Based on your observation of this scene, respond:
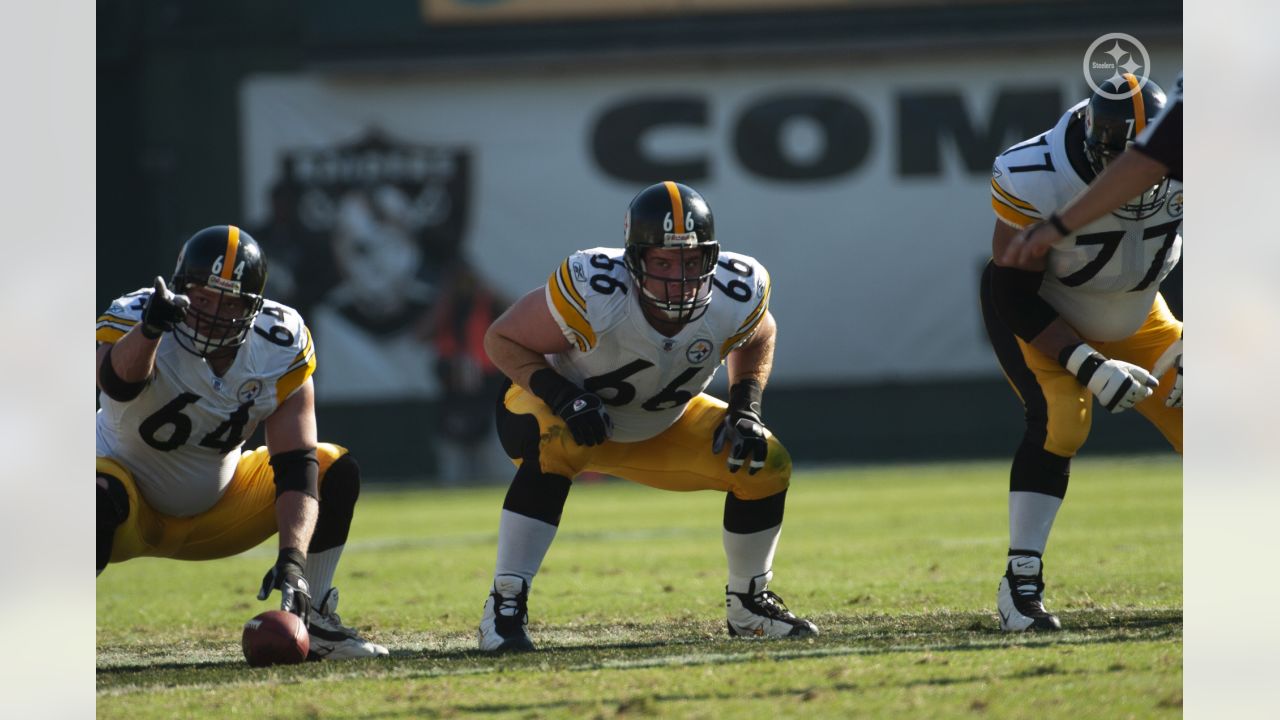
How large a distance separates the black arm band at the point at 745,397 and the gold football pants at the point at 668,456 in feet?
0.31

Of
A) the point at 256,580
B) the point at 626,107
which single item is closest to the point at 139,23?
the point at 626,107

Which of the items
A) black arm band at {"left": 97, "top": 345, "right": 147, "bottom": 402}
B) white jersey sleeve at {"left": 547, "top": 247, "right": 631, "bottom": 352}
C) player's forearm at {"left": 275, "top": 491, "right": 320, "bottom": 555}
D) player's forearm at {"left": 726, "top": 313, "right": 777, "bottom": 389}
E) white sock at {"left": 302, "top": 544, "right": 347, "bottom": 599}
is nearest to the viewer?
black arm band at {"left": 97, "top": 345, "right": 147, "bottom": 402}

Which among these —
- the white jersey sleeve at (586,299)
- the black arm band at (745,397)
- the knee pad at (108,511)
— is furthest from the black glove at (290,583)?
the black arm band at (745,397)

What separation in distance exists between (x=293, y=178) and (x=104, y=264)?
7.22 ft

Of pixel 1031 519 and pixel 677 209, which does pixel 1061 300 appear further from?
pixel 677 209

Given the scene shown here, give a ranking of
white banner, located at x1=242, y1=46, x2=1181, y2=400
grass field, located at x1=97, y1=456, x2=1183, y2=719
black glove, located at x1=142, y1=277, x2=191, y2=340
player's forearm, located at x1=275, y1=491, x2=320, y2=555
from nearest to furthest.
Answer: grass field, located at x1=97, y1=456, x2=1183, y2=719, black glove, located at x1=142, y1=277, x2=191, y2=340, player's forearm, located at x1=275, y1=491, x2=320, y2=555, white banner, located at x1=242, y1=46, x2=1181, y2=400

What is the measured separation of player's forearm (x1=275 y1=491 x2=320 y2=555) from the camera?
14.2 ft

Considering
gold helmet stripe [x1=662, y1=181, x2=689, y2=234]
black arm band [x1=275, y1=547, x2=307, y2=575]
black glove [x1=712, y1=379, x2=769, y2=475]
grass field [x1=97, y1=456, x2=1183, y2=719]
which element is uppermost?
gold helmet stripe [x1=662, y1=181, x2=689, y2=234]

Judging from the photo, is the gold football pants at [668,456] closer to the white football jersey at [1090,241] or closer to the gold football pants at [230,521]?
the gold football pants at [230,521]

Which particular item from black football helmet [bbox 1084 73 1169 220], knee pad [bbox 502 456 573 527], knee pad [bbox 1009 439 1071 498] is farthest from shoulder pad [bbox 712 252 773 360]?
black football helmet [bbox 1084 73 1169 220]

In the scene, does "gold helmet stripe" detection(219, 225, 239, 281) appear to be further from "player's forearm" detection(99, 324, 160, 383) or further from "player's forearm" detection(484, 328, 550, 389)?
"player's forearm" detection(484, 328, 550, 389)

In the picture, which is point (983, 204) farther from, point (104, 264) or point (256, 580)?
point (256, 580)

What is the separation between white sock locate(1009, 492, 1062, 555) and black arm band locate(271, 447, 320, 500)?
2101 mm

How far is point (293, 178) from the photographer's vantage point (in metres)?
14.8
